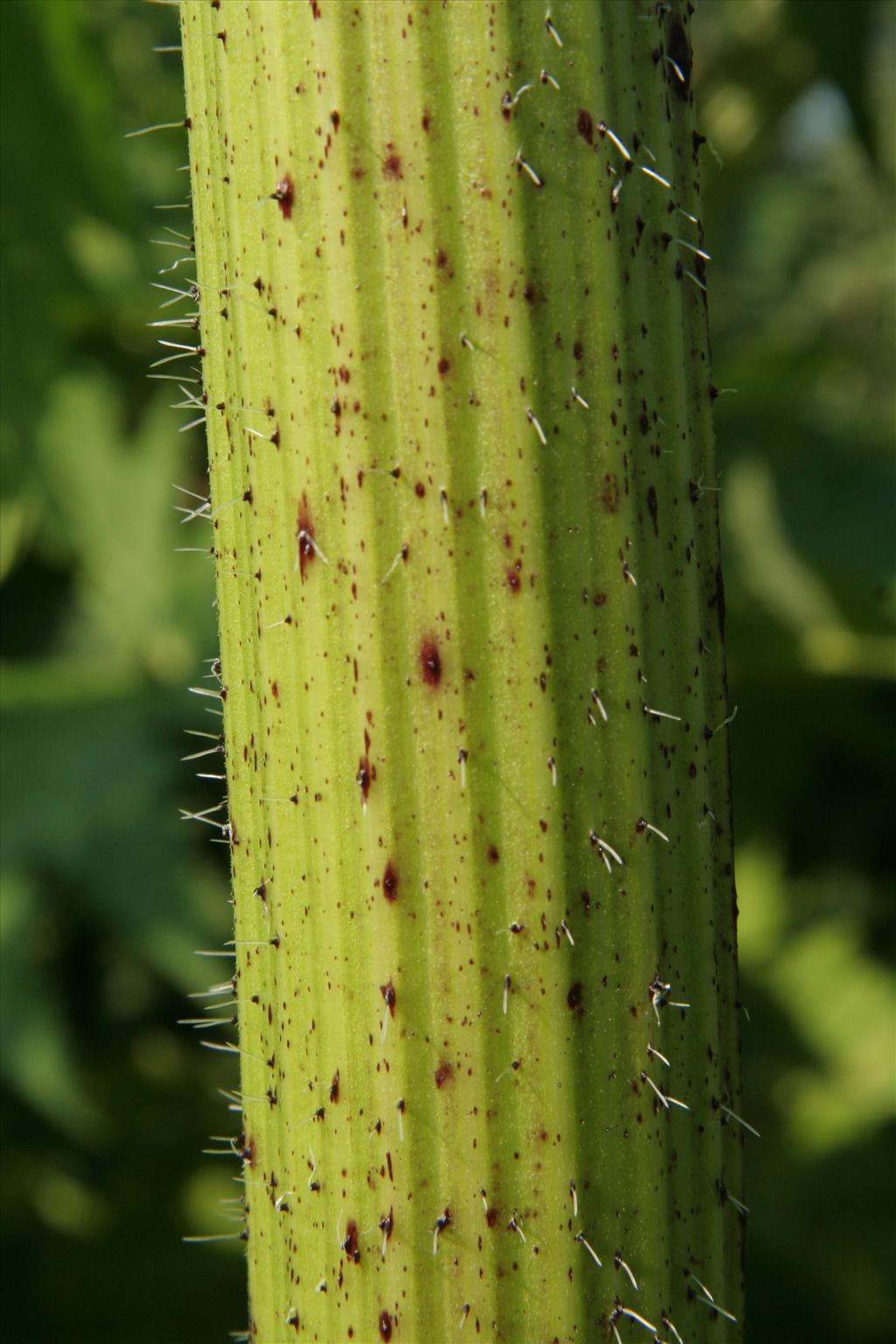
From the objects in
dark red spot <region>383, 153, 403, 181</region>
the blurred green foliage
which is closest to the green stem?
dark red spot <region>383, 153, 403, 181</region>

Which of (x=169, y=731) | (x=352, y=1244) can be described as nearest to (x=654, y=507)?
(x=352, y=1244)

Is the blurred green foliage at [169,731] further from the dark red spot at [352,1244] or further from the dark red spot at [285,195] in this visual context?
the dark red spot at [352,1244]

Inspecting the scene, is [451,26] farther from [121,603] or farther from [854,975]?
[854,975]

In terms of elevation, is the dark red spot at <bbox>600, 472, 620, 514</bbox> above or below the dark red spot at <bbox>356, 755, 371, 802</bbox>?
above

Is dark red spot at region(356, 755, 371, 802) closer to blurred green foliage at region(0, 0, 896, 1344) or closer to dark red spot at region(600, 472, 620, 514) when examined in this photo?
dark red spot at region(600, 472, 620, 514)

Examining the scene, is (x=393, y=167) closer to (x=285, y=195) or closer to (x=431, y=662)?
(x=285, y=195)

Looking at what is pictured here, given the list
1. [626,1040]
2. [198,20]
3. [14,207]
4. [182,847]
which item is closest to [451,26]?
[198,20]

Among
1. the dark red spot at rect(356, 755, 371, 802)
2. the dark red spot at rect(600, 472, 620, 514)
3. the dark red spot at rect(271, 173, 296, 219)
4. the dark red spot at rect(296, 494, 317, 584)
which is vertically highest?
the dark red spot at rect(271, 173, 296, 219)
